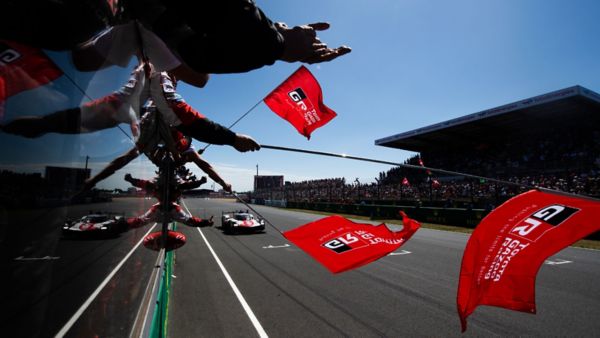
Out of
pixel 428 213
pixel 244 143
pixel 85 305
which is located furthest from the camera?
pixel 428 213

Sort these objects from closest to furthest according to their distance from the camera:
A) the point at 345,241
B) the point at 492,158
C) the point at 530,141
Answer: the point at 345,241
the point at 530,141
the point at 492,158

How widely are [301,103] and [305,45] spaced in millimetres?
2640

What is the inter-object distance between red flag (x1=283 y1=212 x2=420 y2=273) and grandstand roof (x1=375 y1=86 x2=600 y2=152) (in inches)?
978

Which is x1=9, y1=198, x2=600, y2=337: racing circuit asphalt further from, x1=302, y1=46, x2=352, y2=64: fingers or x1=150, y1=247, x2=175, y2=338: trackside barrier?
x1=302, y1=46, x2=352, y2=64: fingers

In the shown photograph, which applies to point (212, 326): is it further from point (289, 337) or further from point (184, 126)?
point (184, 126)

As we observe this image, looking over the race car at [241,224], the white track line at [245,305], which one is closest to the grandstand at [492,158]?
the race car at [241,224]

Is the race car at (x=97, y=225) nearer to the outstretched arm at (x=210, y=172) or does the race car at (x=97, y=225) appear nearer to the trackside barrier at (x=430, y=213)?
the outstretched arm at (x=210, y=172)

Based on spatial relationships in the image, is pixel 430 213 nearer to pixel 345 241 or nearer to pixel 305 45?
pixel 345 241

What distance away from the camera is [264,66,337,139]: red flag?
12.3 ft

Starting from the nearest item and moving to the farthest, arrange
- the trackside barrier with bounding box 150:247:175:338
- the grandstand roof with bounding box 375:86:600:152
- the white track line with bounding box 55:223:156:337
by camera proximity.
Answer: the white track line with bounding box 55:223:156:337
the trackside barrier with bounding box 150:247:175:338
the grandstand roof with bounding box 375:86:600:152

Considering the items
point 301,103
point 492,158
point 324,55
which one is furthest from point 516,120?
point 324,55

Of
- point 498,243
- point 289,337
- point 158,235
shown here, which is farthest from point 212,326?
point 498,243

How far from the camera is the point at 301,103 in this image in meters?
3.87

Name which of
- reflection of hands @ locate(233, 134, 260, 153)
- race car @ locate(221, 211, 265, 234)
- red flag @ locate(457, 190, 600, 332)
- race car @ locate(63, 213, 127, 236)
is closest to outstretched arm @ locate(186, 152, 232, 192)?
reflection of hands @ locate(233, 134, 260, 153)
